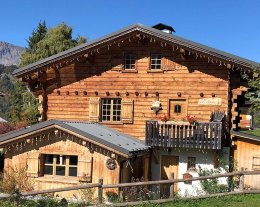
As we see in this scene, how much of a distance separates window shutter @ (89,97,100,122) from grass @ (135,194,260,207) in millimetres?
9469

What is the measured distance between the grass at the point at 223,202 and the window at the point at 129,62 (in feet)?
33.1

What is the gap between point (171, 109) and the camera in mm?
23234

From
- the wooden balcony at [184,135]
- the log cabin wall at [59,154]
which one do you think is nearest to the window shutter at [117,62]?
the wooden balcony at [184,135]

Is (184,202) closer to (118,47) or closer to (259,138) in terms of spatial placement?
(259,138)

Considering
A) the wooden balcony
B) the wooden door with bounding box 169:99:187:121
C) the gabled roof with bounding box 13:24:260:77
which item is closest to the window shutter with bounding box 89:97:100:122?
the gabled roof with bounding box 13:24:260:77

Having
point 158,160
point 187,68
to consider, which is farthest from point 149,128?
point 187,68

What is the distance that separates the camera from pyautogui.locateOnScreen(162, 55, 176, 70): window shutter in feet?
76.2

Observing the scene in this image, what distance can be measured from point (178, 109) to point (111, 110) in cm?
401

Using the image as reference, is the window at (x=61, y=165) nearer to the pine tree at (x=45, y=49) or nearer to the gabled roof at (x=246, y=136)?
the gabled roof at (x=246, y=136)

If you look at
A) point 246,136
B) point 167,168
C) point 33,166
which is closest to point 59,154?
point 33,166

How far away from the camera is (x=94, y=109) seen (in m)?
24.2

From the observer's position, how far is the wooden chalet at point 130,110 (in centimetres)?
1917

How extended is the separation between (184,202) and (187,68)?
9.10 meters

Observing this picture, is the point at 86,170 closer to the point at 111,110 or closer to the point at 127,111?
the point at 127,111
